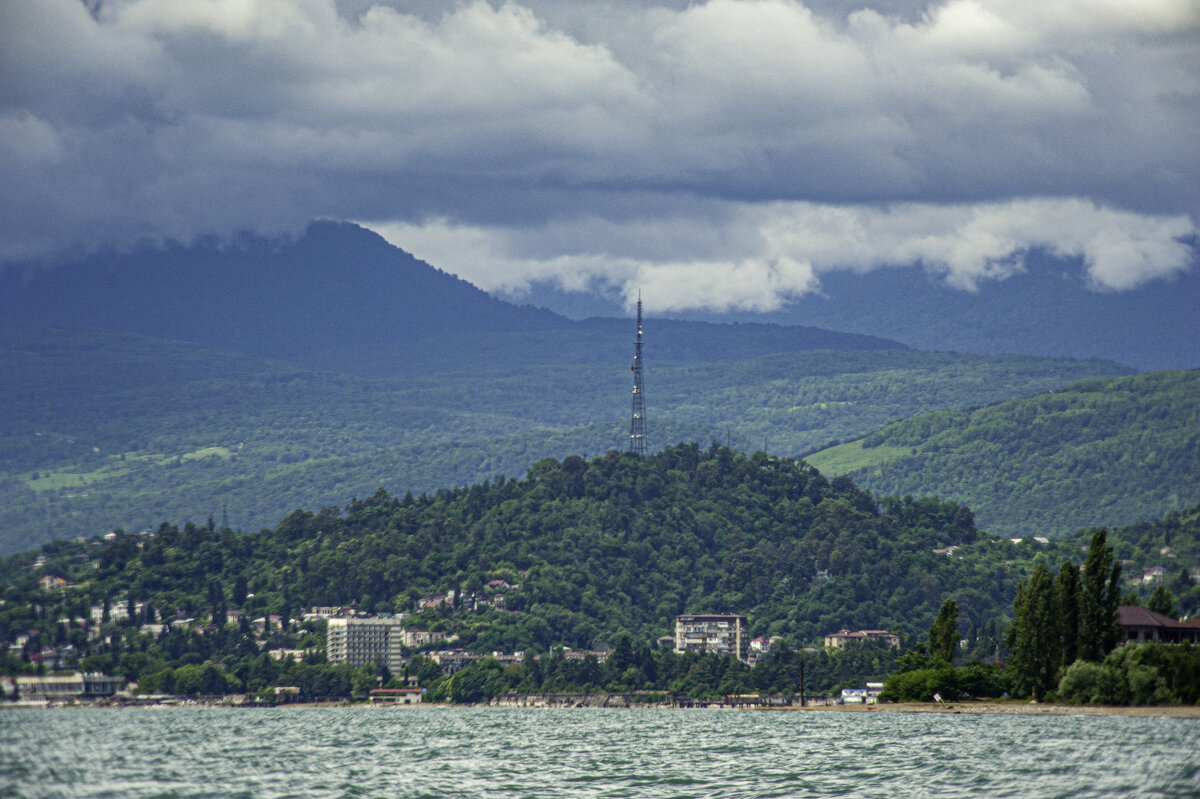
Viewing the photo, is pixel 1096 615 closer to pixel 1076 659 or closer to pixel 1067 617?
pixel 1067 617

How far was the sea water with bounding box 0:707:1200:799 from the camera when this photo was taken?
7294 cm

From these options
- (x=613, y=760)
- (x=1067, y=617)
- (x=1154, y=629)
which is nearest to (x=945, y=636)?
(x=1154, y=629)

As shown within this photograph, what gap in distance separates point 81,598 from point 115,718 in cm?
6231

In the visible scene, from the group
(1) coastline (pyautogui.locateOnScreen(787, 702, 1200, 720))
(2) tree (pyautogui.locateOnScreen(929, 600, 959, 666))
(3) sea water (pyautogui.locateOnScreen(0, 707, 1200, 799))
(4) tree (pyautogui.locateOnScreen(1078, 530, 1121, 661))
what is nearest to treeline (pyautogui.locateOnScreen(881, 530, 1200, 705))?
(4) tree (pyautogui.locateOnScreen(1078, 530, 1121, 661))

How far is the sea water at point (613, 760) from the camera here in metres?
72.9

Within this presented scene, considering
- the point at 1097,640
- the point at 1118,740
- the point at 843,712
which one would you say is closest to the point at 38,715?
the point at 1118,740

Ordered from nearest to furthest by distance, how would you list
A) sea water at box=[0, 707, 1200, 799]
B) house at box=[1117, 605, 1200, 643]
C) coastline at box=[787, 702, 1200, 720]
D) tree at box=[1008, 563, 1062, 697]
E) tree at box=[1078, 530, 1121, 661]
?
sea water at box=[0, 707, 1200, 799] → coastline at box=[787, 702, 1200, 720] → tree at box=[1078, 530, 1121, 661] → tree at box=[1008, 563, 1062, 697] → house at box=[1117, 605, 1200, 643]

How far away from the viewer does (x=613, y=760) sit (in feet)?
310

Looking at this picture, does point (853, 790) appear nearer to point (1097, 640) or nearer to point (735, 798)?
point (735, 798)

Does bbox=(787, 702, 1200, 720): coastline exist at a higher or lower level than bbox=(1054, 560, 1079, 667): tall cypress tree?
lower

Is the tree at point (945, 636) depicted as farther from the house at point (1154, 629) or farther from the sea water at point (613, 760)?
the sea water at point (613, 760)

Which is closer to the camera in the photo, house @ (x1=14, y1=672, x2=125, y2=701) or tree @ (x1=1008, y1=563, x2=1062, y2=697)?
house @ (x1=14, y1=672, x2=125, y2=701)

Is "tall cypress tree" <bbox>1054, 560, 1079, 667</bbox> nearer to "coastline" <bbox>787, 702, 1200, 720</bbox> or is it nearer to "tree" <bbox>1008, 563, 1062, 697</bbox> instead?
"tree" <bbox>1008, 563, 1062, 697</bbox>

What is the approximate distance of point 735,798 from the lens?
71.9 metres
